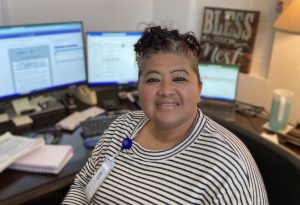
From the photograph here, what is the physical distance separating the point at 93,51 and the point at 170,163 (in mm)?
1148

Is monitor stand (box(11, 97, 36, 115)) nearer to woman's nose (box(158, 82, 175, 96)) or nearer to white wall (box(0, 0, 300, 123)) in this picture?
white wall (box(0, 0, 300, 123))

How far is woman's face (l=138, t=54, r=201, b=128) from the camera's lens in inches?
41.9

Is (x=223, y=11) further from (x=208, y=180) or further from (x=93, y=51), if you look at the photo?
(x=208, y=180)

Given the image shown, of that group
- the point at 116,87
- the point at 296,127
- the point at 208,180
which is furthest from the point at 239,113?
the point at 208,180

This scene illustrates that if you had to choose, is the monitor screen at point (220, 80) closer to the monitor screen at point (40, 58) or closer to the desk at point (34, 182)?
the desk at point (34, 182)

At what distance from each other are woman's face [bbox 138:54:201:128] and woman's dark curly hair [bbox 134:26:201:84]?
0.02 metres

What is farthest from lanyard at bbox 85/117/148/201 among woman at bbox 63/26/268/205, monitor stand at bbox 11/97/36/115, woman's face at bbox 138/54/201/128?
monitor stand at bbox 11/97/36/115

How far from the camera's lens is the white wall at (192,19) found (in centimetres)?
185

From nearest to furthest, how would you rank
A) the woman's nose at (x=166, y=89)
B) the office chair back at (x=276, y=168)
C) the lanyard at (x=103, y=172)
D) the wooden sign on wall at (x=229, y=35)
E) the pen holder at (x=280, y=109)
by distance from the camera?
the office chair back at (x=276, y=168)
the woman's nose at (x=166, y=89)
the lanyard at (x=103, y=172)
the pen holder at (x=280, y=109)
the wooden sign on wall at (x=229, y=35)

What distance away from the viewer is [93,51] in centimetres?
200

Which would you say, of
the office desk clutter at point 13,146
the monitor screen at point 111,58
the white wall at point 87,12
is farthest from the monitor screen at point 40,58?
the office desk clutter at point 13,146

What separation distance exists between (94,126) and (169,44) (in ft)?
2.57

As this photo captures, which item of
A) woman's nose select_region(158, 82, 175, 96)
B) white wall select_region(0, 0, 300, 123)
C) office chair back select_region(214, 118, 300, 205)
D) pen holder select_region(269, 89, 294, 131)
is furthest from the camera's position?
white wall select_region(0, 0, 300, 123)

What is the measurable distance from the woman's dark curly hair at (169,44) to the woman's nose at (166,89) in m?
0.10
